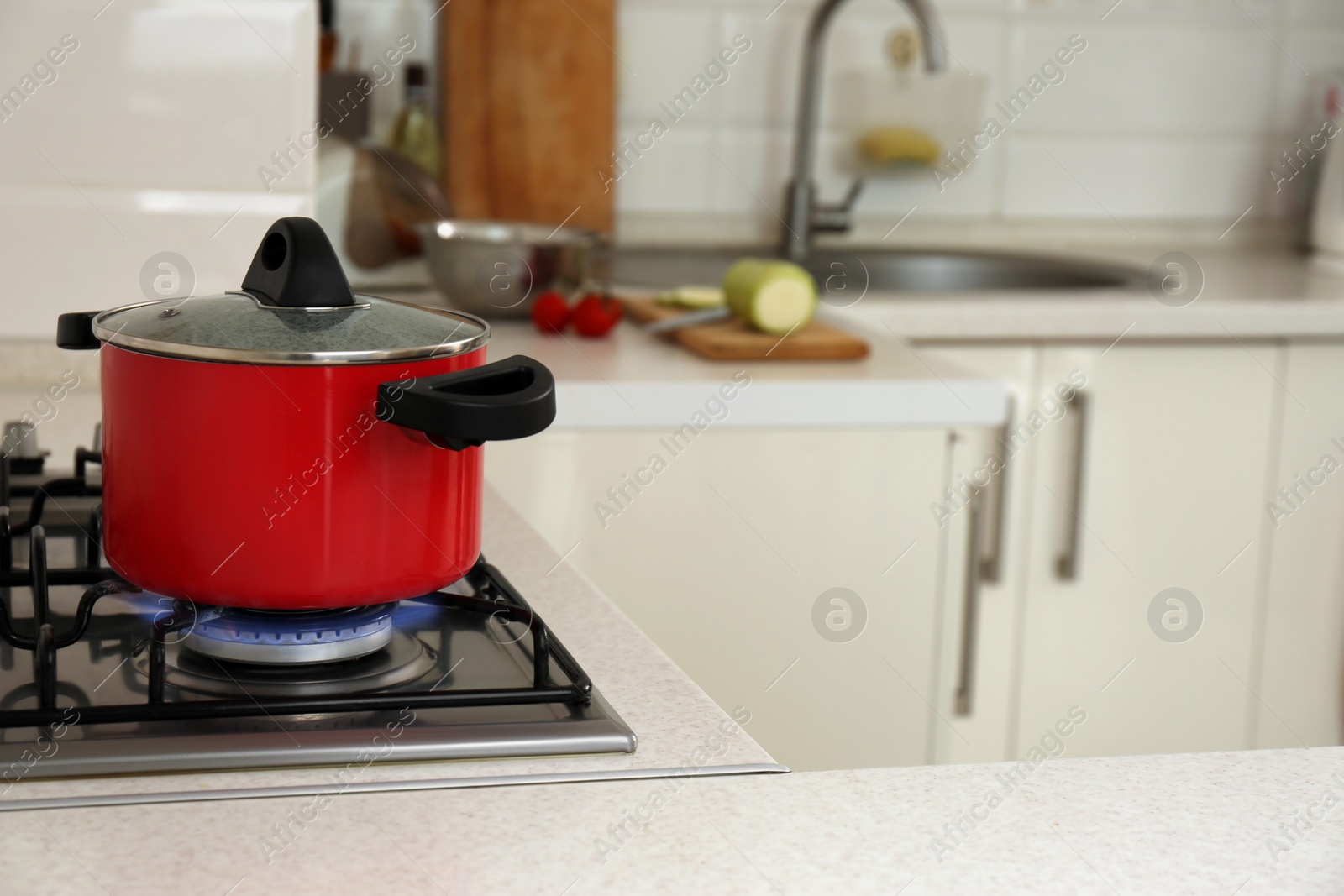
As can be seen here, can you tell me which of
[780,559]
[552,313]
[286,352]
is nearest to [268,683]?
[286,352]

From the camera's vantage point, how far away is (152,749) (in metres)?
0.50

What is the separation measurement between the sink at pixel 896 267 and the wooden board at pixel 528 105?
0.15m

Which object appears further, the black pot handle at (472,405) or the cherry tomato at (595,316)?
the cherry tomato at (595,316)

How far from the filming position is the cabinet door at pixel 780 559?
1.41 metres

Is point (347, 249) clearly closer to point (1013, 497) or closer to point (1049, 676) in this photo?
point (1013, 497)

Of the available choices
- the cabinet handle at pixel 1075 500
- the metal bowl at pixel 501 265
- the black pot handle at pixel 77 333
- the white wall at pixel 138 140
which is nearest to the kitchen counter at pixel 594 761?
the black pot handle at pixel 77 333

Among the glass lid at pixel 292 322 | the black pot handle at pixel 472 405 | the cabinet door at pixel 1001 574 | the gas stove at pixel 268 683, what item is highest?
the glass lid at pixel 292 322

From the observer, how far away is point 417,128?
6.46 feet

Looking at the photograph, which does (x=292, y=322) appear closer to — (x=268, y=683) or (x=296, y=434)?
(x=296, y=434)

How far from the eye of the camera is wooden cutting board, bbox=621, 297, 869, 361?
4.89 ft

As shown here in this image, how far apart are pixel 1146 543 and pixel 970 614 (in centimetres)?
39

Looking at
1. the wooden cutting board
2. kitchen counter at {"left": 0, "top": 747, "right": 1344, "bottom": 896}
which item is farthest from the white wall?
kitchen counter at {"left": 0, "top": 747, "right": 1344, "bottom": 896}

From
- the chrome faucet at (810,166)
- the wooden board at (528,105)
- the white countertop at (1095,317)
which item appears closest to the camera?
the white countertop at (1095,317)

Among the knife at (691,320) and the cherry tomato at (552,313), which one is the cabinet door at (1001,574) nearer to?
the knife at (691,320)
